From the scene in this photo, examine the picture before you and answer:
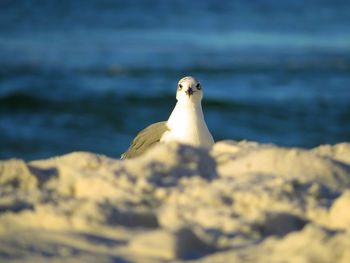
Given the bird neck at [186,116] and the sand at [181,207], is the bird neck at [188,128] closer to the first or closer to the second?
the bird neck at [186,116]

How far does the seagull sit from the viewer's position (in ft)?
17.6

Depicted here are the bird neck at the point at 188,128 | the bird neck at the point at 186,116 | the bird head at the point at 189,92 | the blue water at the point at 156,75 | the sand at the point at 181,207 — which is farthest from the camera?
the blue water at the point at 156,75

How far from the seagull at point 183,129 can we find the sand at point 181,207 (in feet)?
5.39

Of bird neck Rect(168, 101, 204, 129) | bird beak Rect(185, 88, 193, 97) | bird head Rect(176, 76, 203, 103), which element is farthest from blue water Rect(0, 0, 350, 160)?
bird neck Rect(168, 101, 204, 129)

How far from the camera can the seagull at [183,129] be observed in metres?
5.37

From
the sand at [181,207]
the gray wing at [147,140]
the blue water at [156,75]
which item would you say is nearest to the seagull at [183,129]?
the gray wing at [147,140]

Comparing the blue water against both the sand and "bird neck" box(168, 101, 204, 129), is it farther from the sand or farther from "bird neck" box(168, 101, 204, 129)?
the sand

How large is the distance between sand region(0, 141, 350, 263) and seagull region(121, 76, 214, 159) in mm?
1644

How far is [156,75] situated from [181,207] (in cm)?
1556

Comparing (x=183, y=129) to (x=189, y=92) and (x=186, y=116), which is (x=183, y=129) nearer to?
(x=186, y=116)

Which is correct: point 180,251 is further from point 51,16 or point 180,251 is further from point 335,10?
point 335,10

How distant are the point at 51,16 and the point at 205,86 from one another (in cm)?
1305

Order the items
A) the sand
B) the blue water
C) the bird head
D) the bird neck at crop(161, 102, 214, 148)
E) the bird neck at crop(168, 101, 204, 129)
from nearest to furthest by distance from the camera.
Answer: the sand → the bird neck at crop(161, 102, 214, 148) → the bird neck at crop(168, 101, 204, 129) → the bird head → the blue water

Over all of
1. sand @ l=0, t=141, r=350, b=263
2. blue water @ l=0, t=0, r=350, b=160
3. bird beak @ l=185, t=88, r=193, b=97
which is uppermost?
blue water @ l=0, t=0, r=350, b=160
